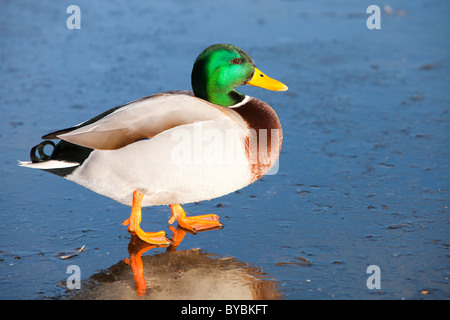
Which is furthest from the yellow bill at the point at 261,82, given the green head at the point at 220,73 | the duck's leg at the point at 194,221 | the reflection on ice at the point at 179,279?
the reflection on ice at the point at 179,279

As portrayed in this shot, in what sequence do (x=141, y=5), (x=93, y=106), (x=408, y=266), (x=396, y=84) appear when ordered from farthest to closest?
(x=141, y=5), (x=396, y=84), (x=93, y=106), (x=408, y=266)

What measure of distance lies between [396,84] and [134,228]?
3.36 m

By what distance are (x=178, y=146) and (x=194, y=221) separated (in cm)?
58

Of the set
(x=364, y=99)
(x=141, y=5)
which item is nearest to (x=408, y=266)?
(x=364, y=99)

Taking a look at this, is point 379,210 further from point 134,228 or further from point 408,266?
point 134,228

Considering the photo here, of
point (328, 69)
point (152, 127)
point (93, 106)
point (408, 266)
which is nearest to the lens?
point (408, 266)

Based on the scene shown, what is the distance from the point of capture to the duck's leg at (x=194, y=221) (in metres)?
3.64

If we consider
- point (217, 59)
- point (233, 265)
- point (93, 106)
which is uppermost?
point (217, 59)

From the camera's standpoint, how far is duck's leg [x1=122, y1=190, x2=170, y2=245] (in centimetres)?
348

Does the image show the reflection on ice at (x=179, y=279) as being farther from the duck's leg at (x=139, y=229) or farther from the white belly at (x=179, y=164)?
the white belly at (x=179, y=164)

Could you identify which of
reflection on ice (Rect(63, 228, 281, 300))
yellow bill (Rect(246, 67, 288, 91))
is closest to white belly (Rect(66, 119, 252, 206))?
reflection on ice (Rect(63, 228, 281, 300))

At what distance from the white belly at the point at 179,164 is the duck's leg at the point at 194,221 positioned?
0.22 metres

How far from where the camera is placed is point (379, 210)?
378 cm

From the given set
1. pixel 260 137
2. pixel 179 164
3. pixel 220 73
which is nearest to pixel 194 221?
pixel 179 164
